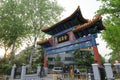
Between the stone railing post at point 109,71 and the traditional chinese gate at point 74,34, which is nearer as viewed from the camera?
the stone railing post at point 109,71

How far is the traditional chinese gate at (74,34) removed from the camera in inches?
429

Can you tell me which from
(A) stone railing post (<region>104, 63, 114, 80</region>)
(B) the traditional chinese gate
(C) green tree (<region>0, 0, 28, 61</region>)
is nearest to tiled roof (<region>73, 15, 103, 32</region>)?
(B) the traditional chinese gate

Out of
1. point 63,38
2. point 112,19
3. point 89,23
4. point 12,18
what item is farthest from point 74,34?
point 12,18

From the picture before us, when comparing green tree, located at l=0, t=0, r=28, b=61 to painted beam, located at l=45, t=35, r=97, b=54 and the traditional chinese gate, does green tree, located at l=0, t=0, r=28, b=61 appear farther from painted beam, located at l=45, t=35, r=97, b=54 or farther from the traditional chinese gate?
painted beam, located at l=45, t=35, r=97, b=54

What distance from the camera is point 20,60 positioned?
27.9 meters

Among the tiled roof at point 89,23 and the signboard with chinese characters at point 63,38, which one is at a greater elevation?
the tiled roof at point 89,23

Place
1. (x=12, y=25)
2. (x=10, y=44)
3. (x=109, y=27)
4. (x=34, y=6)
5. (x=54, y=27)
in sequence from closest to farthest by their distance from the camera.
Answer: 1. (x=109, y=27)
2. (x=54, y=27)
3. (x=12, y=25)
4. (x=34, y=6)
5. (x=10, y=44)

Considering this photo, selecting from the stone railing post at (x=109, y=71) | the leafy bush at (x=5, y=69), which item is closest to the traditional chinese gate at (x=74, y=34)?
the stone railing post at (x=109, y=71)

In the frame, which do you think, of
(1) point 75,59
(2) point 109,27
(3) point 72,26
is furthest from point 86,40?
(1) point 75,59

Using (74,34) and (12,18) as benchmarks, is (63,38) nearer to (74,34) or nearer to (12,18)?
(74,34)

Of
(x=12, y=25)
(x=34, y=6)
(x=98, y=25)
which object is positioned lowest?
(x=98, y=25)

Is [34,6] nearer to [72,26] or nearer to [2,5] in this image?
[2,5]

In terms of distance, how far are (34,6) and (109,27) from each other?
12.9 metres

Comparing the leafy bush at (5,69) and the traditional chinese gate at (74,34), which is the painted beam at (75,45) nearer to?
the traditional chinese gate at (74,34)
